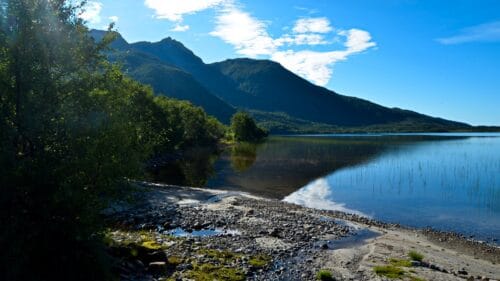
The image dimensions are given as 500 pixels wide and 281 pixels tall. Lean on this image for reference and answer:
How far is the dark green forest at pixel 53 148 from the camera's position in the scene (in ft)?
48.1

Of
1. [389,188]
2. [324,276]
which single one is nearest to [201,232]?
[324,276]

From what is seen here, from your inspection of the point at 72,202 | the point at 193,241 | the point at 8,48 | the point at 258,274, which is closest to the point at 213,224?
the point at 193,241

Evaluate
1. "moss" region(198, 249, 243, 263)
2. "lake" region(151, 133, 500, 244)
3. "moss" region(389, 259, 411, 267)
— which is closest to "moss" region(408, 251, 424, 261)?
"moss" region(389, 259, 411, 267)

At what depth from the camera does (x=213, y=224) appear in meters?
32.5

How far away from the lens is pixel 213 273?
20.2 meters

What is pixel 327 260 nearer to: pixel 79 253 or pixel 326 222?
pixel 326 222

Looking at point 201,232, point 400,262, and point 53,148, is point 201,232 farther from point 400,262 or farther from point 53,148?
point 53,148

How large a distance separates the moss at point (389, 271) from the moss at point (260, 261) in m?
6.42

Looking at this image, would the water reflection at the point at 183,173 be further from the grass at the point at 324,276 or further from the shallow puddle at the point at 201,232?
the grass at the point at 324,276

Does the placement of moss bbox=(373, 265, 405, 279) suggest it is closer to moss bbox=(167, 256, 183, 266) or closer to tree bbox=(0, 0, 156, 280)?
moss bbox=(167, 256, 183, 266)

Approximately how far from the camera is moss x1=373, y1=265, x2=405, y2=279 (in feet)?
71.4

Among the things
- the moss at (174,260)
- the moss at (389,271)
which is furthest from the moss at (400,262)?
the moss at (174,260)

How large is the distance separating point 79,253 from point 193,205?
82.3ft

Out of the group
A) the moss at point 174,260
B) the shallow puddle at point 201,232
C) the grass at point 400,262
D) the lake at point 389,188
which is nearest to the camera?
the moss at point 174,260
